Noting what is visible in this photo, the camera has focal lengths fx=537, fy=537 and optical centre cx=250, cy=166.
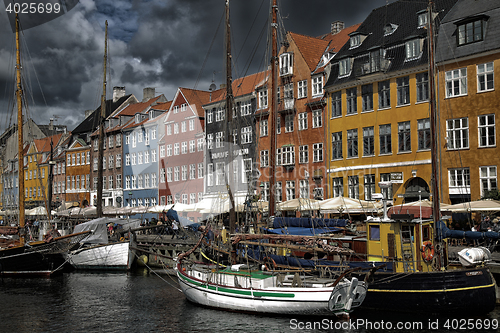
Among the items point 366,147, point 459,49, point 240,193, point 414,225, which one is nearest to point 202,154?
point 240,193

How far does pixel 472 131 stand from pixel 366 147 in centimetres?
851

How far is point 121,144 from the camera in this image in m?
72.9

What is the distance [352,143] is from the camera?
42.1 metres

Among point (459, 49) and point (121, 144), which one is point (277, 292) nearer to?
point (459, 49)

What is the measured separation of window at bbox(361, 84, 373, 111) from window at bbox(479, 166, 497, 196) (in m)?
10.0

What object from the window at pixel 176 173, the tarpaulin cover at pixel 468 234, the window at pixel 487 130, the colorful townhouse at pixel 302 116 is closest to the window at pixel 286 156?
the colorful townhouse at pixel 302 116

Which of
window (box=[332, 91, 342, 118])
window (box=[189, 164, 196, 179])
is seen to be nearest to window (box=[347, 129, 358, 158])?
window (box=[332, 91, 342, 118])

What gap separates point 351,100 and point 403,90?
485cm

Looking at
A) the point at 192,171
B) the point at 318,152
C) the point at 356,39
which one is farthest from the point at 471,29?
the point at 192,171

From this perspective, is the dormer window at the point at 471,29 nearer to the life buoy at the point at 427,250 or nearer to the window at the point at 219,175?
the life buoy at the point at 427,250

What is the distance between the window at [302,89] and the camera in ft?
153

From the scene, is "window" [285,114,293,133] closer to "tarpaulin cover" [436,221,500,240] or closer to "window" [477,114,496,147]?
"window" [477,114,496,147]

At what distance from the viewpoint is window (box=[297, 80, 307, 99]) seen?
46.7 meters

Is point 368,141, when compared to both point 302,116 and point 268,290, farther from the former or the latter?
point 268,290
